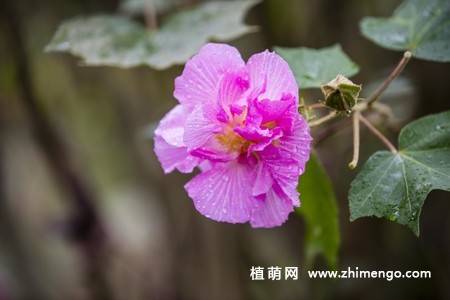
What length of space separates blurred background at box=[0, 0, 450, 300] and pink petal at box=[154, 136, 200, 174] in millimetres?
463

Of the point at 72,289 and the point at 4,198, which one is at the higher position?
the point at 4,198

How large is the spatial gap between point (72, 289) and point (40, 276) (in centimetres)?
19

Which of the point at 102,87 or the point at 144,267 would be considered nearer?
the point at 102,87

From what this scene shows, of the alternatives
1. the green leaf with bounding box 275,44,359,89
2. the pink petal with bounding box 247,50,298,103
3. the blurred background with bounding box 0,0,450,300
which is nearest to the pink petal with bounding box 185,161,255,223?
the pink petal with bounding box 247,50,298,103

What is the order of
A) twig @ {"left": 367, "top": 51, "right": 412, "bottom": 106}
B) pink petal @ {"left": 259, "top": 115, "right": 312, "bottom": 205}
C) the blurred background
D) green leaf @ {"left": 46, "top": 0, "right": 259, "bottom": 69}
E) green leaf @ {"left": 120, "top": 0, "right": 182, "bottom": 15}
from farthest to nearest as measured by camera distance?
the blurred background
green leaf @ {"left": 120, "top": 0, "right": 182, "bottom": 15}
green leaf @ {"left": 46, "top": 0, "right": 259, "bottom": 69}
twig @ {"left": 367, "top": 51, "right": 412, "bottom": 106}
pink petal @ {"left": 259, "top": 115, "right": 312, "bottom": 205}

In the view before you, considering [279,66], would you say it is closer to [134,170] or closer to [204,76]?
[204,76]

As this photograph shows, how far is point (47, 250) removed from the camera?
7.41 feet

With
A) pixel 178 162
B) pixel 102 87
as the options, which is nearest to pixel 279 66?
pixel 178 162

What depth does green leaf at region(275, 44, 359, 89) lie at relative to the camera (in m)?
0.83

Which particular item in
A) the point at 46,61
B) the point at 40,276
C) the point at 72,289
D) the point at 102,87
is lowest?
the point at 72,289

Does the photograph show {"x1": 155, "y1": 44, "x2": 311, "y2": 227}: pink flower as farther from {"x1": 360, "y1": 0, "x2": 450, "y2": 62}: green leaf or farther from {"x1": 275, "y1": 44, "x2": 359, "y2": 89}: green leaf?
{"x1": 360, "y1": 0, "x2": 450, "y2": 62}: green leaf

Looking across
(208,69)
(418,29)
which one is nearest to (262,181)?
(208,69)

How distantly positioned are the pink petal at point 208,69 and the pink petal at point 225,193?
0.31ft

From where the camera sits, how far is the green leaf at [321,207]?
84cm
